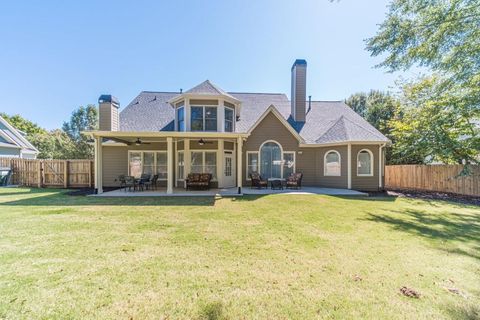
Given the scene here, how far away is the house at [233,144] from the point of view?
1238 centimetres

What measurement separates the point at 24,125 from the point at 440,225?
56153mm

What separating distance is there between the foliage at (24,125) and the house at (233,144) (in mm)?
36336

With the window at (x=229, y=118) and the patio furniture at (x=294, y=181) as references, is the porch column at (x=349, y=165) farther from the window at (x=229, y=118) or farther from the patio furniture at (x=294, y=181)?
the window at (x=229, y=118)

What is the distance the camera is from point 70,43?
Result: 1350 cm

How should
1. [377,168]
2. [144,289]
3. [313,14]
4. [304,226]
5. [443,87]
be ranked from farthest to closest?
[377,168] < [443,87] < [313,14] < [304,226] < [144,289]

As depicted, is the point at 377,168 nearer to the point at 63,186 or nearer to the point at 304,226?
Answer: the point at 304,226

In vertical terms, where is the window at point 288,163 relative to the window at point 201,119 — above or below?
below

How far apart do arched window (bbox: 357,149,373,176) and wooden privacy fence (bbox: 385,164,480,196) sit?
3654mm

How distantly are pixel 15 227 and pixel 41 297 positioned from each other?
407 centimetres

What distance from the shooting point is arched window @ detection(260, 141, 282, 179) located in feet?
45.1

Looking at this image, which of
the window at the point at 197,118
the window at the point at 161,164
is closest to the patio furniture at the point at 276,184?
the window at the point at 197,118

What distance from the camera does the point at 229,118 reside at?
511 inches

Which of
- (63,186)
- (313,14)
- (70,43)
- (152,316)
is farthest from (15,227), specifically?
(70,43)

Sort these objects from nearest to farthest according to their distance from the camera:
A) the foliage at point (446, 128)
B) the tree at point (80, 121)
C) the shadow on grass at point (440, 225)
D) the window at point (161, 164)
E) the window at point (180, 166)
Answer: the shadow on grass at point (440, 225), the foliage at point (446, 128), the window at point (180, 166), the window at point (161, 164), the tree at point (80, 121)
